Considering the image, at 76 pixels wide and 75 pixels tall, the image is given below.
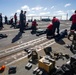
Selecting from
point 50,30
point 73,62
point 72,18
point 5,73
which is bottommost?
point 5,73

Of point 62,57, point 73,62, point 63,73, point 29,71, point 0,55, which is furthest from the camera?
point 0,55

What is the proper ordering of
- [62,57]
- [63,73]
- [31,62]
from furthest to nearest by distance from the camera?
[62,57]
[31,62]
[63,73]

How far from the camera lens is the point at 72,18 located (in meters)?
12.6

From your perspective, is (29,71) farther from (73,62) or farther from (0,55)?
(0,55)

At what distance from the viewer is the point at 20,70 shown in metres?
6.25

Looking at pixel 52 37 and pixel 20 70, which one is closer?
pixel 20 70

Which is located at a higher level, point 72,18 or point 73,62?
point 72,18

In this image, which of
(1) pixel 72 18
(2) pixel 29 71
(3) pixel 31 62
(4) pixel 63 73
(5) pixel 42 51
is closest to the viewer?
(4) pixel 63 73

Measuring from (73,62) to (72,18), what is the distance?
757 centimetres

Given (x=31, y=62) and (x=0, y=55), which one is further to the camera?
(x=0, y=55)

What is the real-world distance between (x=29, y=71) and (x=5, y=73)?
102cm

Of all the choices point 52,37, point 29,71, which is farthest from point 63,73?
point 52,37

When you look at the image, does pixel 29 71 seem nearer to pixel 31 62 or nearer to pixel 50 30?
pixel 31 62

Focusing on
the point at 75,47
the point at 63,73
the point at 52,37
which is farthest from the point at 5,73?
the point at 52,37
